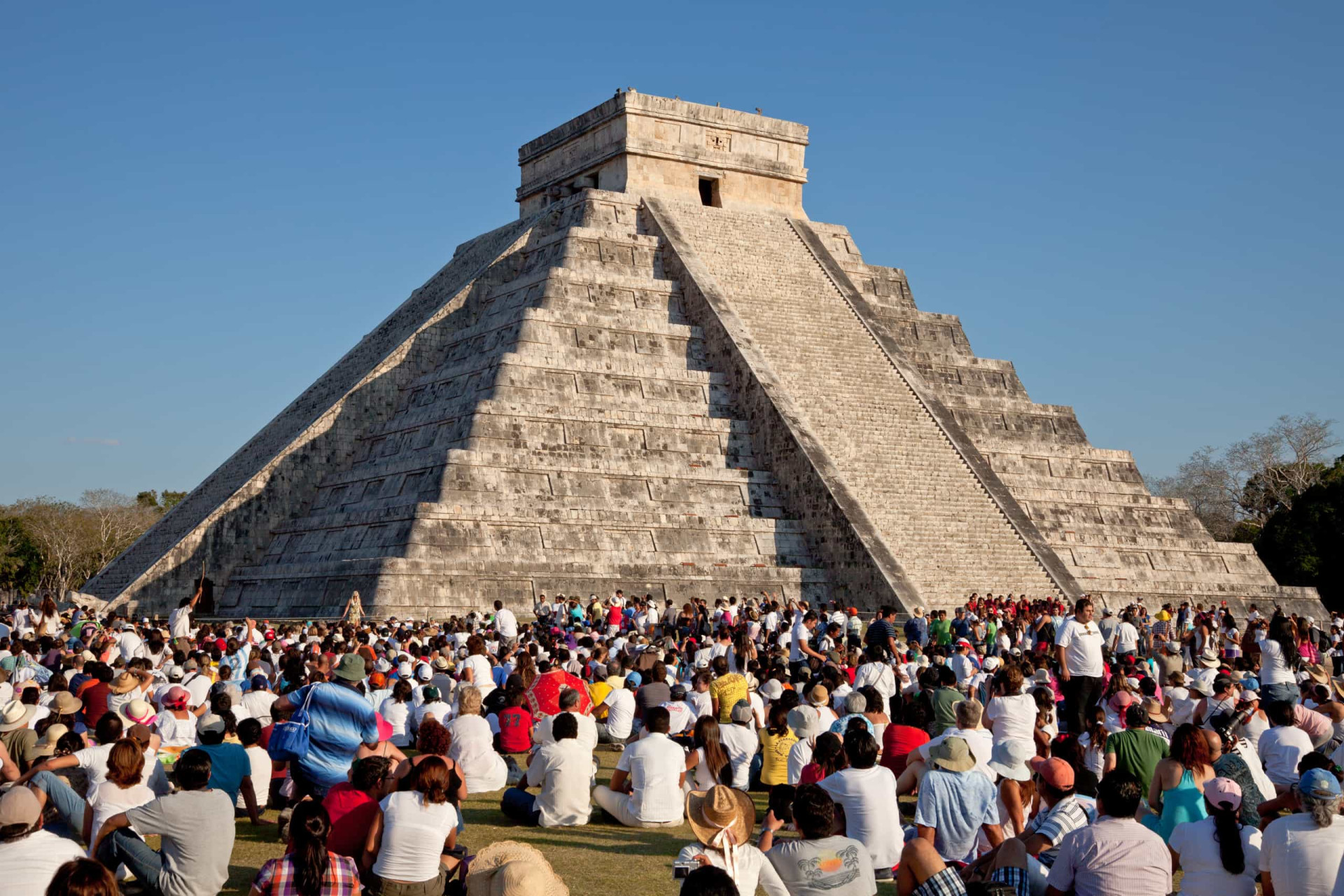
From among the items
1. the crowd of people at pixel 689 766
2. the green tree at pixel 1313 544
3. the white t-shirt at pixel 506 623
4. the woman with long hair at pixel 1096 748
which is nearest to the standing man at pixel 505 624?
the white t-shirt at pixel 506 623

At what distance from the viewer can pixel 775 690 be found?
45.2ft

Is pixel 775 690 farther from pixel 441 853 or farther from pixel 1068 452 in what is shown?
pixel 1068 452

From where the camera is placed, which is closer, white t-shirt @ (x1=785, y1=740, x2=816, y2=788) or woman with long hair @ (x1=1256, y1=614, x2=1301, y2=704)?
white t-shirt @ (x1=785, y1=740, x2=816, y2=788)

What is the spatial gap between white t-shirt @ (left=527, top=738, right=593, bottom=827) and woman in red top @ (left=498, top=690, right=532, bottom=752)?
239cm

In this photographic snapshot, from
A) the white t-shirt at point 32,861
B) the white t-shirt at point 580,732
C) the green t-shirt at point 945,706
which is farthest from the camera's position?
the green t-shirt at point 945,706

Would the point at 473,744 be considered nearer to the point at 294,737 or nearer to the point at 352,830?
the point at 294,737

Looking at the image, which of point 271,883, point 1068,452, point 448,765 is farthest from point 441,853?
point 1068,452

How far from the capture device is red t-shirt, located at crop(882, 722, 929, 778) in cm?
1056

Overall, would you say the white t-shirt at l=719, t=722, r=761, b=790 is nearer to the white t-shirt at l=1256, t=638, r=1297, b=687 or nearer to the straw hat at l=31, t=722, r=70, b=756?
the straw hat at l=31, t=722, r=70, b=756

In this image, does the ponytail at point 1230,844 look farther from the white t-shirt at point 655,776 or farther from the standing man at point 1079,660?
the standing man at point 1079,660

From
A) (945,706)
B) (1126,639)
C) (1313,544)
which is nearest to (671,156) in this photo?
(1126,639)

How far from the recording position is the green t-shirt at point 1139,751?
30.9ft

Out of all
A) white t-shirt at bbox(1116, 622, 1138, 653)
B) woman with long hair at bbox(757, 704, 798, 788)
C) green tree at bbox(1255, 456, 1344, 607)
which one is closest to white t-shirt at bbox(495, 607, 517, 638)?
white t-shirt at bbox(1116, 622, 1138, 653)

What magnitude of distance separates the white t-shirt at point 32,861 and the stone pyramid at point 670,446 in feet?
59.9
